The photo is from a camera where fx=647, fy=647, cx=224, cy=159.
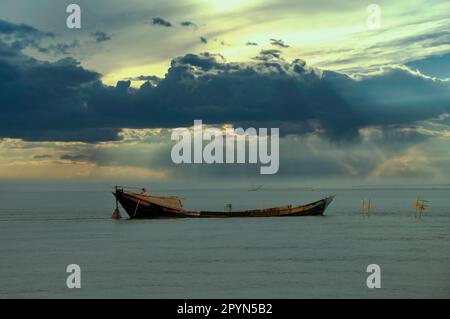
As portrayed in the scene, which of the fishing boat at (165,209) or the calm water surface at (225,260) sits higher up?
the fishing boat at (165,209)

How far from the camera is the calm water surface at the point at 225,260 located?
4778 centimetres

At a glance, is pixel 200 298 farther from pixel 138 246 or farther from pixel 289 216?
pixel 289 216

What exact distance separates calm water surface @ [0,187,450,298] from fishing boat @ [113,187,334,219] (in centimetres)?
382

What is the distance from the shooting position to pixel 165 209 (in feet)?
354

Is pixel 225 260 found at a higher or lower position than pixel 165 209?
Result: lower

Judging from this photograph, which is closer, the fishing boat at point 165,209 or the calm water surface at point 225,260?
the calm water surface at point 225,260

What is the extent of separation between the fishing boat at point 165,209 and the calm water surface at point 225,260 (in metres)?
3.82

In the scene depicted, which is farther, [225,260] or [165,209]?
[165,209]

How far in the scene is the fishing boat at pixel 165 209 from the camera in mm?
104000

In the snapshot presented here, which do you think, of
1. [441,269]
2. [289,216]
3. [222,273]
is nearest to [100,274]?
[222,273]

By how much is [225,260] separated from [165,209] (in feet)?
156

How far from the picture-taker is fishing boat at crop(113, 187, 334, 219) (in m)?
104

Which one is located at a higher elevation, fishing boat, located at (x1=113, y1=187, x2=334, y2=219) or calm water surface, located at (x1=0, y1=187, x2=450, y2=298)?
fishing boat, located at (x1=113, y1=187, x2=334, y2=219)
